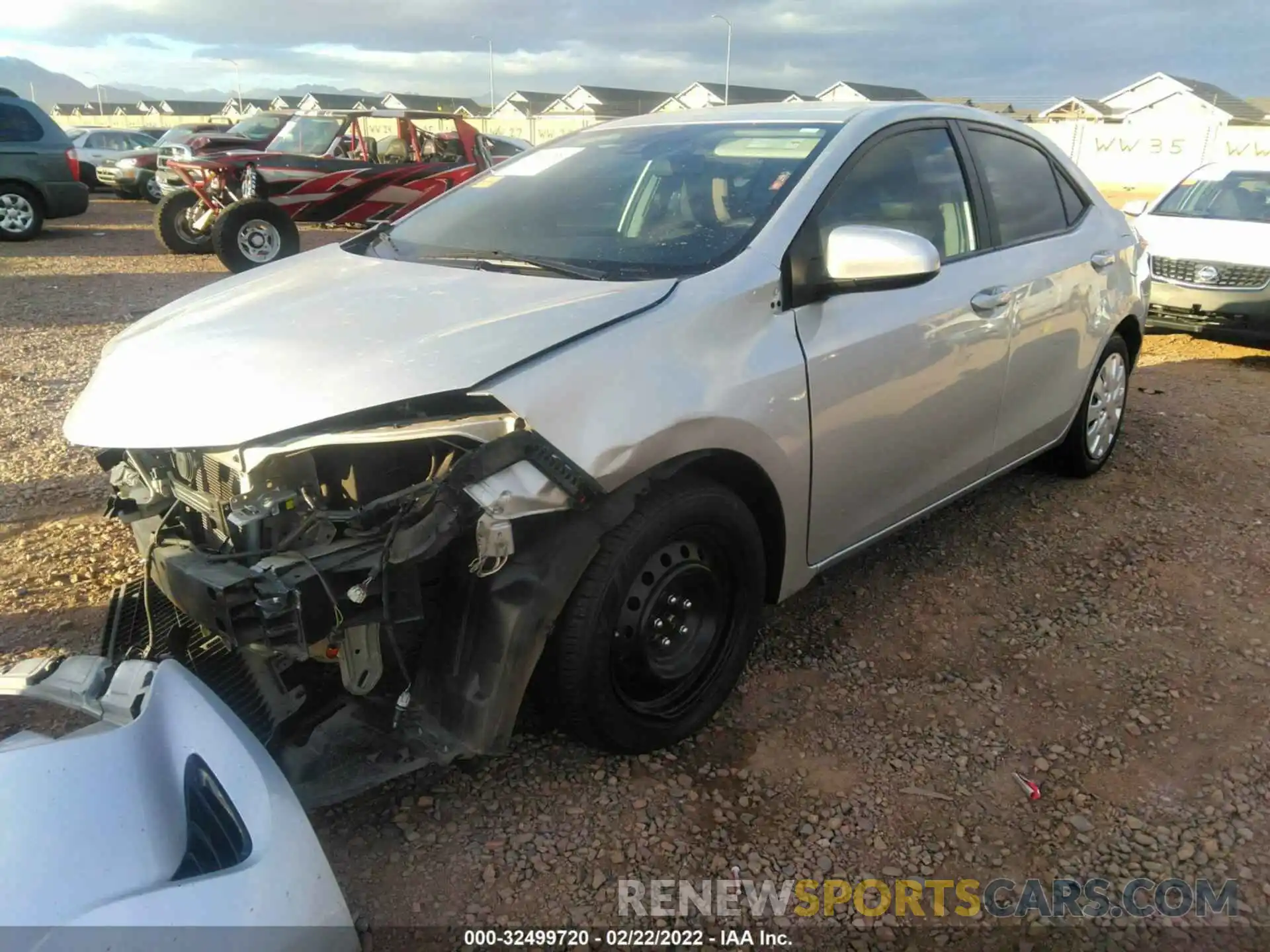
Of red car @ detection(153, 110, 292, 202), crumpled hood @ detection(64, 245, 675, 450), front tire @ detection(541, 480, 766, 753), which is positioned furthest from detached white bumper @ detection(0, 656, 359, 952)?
red car @ detection(153, 110, 292, 202)

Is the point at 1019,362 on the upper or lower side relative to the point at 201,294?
lower

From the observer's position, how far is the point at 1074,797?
2.53 meters

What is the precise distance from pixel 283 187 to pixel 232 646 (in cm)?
1063

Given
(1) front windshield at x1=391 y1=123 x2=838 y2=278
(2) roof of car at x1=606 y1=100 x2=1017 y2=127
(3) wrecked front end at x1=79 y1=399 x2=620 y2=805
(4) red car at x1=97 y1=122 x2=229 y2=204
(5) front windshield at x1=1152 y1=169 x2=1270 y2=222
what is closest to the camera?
(3) wrecked front end at x1=79 y1=399 x2=620 y2=805

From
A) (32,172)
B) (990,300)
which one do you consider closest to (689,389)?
(990,300)

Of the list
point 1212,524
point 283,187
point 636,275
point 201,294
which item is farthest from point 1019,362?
point 283,187

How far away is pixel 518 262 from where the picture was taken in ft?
9.12

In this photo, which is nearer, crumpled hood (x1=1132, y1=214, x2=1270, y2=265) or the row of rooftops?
crumpled hood (x1=1132, y1=214, x2=1270, y2=265)

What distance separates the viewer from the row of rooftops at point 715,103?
4619 cm

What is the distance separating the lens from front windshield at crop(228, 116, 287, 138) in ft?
55.9

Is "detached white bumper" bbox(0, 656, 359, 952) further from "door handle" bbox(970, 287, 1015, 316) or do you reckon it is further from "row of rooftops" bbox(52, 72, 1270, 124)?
"row of rooftops" bbox(52, 72, 1270, 124)

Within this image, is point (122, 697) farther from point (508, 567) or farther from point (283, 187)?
point (283, 187)

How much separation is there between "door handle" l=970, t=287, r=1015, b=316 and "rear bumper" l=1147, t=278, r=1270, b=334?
4631 millimetres

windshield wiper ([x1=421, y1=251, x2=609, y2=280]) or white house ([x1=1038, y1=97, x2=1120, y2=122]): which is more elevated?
windshield wiper ([x1=421, y1=251, x2=609, y2=280])
